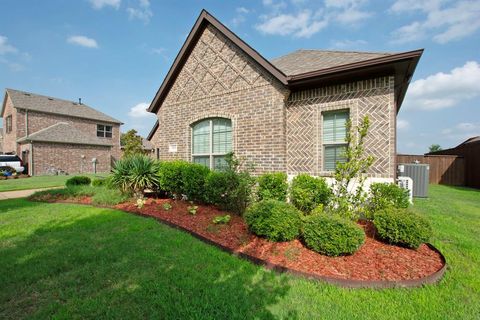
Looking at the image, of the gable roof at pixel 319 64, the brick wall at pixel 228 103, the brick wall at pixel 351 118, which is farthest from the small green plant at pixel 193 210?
the gable roof at pixel 319 64

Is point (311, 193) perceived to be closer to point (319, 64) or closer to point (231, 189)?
point (231, 189)

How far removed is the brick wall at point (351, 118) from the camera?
Answer: 6086 mm

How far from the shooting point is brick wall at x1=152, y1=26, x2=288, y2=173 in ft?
24.2

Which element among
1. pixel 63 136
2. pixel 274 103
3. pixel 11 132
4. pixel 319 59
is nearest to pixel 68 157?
pixel 63 136

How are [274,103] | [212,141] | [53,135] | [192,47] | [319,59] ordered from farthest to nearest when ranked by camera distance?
[53,135], [192,47], [212,141], [319,59], [274,103]

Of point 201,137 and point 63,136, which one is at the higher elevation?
point 63,136

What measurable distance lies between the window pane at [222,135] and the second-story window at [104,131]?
2651 cm

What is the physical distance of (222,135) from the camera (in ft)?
28.2

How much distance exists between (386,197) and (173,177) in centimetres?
584

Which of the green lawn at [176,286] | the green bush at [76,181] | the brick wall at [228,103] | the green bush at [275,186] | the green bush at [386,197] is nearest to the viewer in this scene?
the green lawn at [176,286]

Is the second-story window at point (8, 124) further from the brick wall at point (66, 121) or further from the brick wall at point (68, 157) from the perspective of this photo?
the brick wall at point (68, 157)

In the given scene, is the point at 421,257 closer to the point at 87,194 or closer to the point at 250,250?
the point at 250,250

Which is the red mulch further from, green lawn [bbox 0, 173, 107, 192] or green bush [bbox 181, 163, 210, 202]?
green lawn [bbox 0, 173, 107, 192]

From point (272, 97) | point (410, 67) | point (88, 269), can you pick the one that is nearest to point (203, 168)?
point (272, 97)
